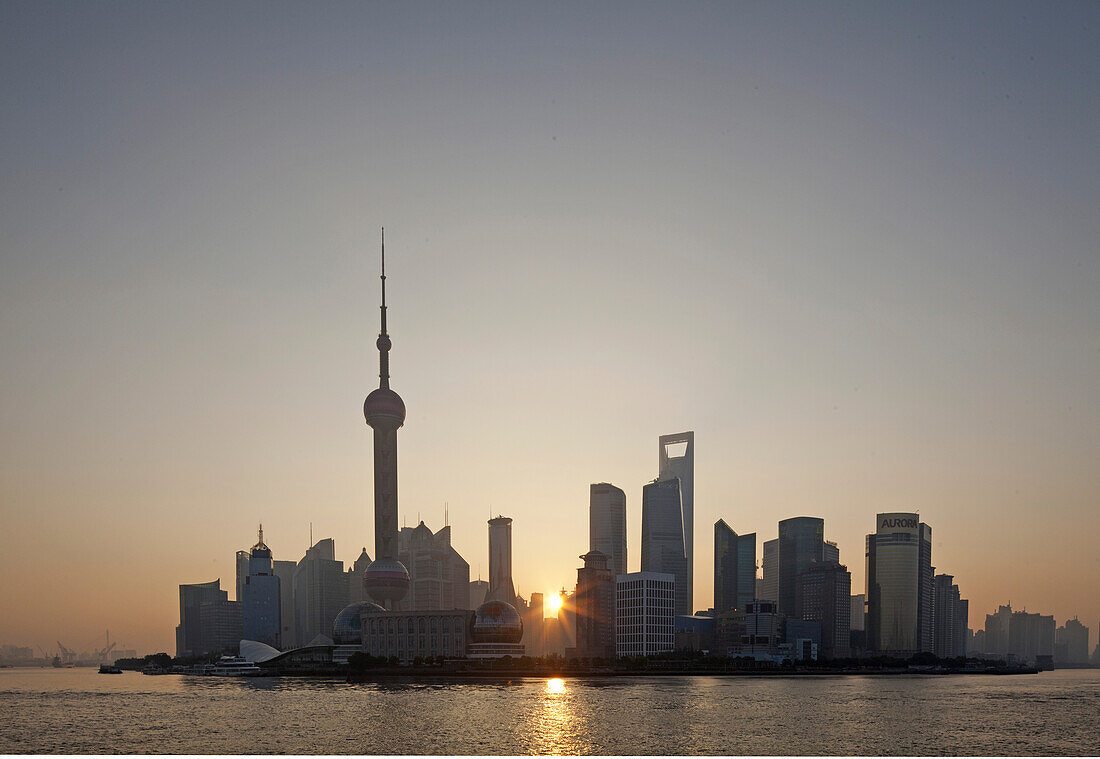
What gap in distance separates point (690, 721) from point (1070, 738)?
30.8 metres

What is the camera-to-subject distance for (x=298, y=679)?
7712 inches

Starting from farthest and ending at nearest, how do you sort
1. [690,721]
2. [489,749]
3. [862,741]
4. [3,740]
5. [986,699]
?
[986,699] < [690,721] < [3,740] < [862,741] < [489,749]

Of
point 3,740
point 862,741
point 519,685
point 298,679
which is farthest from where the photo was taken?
point 298,679

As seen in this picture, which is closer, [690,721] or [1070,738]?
[1070,738]

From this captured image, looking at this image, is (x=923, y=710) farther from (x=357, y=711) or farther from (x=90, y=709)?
(x=90, y=709)

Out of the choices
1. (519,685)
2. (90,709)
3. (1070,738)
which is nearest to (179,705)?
(90,709)

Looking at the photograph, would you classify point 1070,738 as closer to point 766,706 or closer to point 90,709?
point 766,706

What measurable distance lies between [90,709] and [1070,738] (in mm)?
101091

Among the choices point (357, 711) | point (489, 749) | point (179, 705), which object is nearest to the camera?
point (489, 749)

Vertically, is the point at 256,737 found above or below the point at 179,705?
above

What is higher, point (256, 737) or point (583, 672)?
point (256, 737)

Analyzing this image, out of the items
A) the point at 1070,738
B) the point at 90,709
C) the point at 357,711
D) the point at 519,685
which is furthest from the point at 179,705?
the point at 1070,738

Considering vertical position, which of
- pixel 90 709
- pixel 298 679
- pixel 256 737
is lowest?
pixel 298 679

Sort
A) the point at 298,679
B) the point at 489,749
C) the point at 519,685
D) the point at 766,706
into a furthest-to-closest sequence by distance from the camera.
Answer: the point at 298,679 → the point at 519,685 → the point at 766,706 → the point at 489,749
